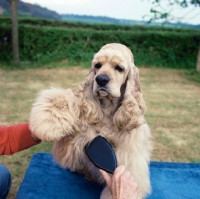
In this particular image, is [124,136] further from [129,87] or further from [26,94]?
[26,94]

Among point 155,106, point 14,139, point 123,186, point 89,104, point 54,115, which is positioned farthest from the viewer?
point 155,106

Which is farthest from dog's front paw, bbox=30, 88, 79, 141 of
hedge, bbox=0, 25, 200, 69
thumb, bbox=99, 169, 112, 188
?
hedge, bbox=0, 25, 200, 69

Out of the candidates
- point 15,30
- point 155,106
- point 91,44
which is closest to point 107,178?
point 155,106

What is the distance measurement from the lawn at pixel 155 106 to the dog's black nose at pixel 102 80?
1464 millimetres

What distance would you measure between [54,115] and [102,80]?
1.15 ft

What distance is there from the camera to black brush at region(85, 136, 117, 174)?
179cm

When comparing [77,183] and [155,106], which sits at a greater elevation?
[77,183]

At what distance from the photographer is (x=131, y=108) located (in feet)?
6.75

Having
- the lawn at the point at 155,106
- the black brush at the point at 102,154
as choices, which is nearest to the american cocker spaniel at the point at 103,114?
the black brush at the point at 102,154

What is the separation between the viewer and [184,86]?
8305 millimetres

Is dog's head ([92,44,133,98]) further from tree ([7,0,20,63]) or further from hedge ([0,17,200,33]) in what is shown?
hedge ([0,17,200,33])

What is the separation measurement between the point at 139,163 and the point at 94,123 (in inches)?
15.7

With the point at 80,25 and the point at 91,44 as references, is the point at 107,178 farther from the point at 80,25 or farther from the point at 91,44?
the point at 80,25

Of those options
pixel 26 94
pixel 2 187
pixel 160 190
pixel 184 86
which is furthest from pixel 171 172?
pixel 184 86
